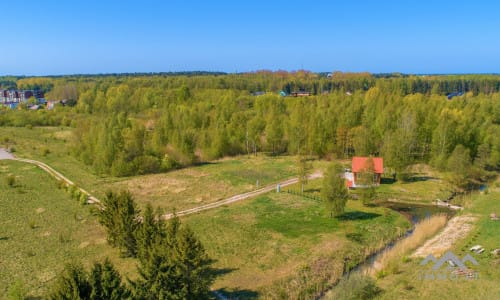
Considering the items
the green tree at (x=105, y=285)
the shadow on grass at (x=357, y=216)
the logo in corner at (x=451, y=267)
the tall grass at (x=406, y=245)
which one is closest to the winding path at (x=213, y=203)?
the shadow on grass at (x=357, y=216)

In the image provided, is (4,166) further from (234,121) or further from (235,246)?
(235,246)

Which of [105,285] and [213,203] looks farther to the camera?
[213,203]

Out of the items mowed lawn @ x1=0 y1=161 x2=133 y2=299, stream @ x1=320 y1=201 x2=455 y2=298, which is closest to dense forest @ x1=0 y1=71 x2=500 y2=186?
stream @ x1=320 y1=201 x2=455 y2=298

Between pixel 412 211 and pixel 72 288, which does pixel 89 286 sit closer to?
pixel 72 288

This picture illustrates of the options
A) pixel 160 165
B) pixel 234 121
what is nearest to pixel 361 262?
pixel 160 165

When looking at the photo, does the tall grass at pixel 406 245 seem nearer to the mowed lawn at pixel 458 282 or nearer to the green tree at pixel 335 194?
the mowed lawn at pixel 458 282

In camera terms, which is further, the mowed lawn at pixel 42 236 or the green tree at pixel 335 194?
the green tree at pixel 335 194

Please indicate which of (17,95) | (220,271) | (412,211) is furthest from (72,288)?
(17,95)
